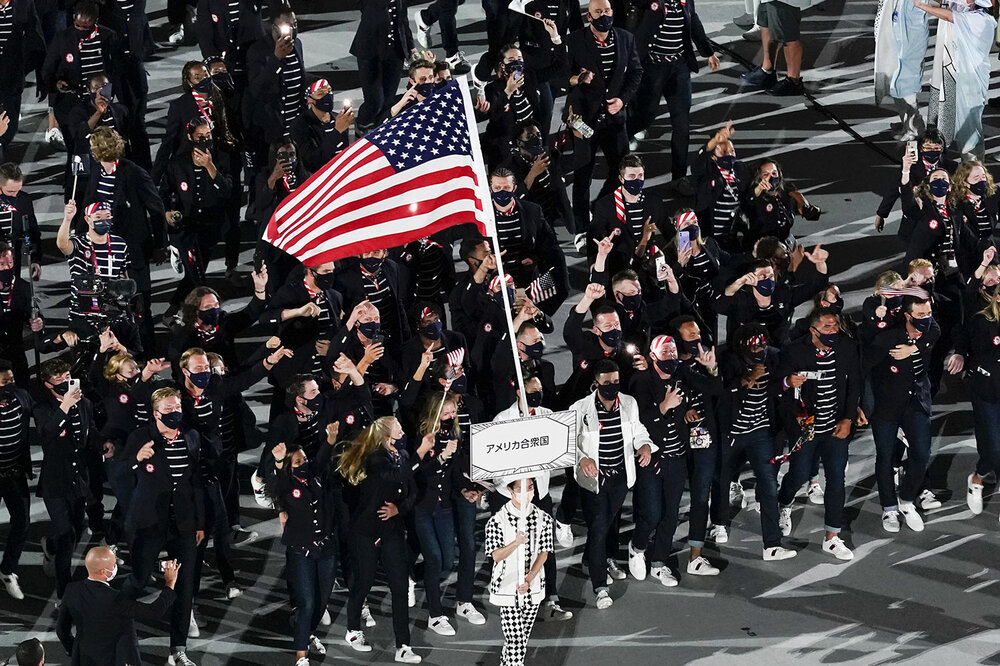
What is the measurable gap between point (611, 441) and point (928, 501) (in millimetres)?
3024

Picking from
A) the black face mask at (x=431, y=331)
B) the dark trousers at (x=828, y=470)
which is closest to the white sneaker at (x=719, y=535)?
the dark trousers at (x=828, y=470)

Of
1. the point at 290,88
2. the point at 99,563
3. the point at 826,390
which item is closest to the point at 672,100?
the point at 290,88

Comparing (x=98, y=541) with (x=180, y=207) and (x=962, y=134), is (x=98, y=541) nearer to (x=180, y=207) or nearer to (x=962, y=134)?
(x=180, y=207)

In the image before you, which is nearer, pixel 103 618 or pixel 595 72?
pixel 103 618

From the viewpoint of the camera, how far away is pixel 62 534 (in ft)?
47.0

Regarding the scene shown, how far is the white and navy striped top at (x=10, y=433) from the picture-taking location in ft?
47.1

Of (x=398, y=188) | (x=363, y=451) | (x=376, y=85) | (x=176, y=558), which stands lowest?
(x=176, y=558)

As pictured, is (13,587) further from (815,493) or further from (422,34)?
(422,34)

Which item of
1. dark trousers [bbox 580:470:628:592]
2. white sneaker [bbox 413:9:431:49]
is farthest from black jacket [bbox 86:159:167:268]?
white sneaker [bbox 413:9:431:49]

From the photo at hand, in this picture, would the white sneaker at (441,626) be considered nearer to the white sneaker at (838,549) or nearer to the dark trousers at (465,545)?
the dark trousers at (465,545)

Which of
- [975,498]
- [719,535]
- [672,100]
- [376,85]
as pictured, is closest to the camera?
[719,535]

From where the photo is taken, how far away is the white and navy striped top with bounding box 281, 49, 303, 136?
18109 mm

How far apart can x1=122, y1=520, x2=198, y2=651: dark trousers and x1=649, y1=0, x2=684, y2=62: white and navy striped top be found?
7.19 metres

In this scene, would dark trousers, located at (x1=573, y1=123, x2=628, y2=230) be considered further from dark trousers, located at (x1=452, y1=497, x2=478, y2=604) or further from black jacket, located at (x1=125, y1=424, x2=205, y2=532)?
black jacket, located at (x1=125, y1=424, x2=205, y2=532)
